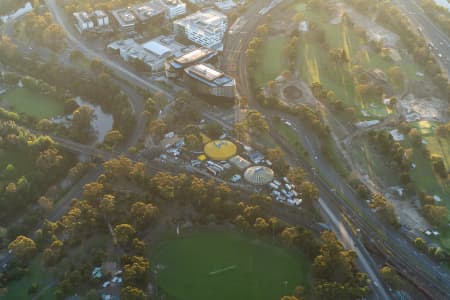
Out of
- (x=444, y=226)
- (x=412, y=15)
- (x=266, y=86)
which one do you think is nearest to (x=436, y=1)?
(x=412, y=15)

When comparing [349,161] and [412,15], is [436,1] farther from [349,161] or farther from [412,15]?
[349,161]

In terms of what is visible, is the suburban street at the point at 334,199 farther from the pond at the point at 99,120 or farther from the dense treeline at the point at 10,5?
the dense treeline at the point at 10,5

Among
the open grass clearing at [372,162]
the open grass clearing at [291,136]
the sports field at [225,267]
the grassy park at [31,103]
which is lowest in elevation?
the grassy park at [31,103]

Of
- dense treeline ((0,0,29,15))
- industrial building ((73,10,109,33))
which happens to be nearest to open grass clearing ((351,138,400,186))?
industrial building ((73,10,109,33))

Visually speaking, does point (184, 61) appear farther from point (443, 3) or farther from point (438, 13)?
point (443, 3)

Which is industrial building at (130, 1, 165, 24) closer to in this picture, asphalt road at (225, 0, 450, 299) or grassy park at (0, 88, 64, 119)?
grassy park at (0, 88, 64, 119)

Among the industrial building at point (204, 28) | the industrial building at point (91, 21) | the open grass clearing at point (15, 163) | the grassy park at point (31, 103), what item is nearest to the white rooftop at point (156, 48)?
the industrial building at point (204, 28)
